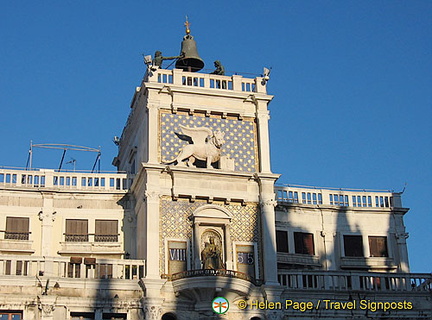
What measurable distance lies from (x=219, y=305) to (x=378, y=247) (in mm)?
10479

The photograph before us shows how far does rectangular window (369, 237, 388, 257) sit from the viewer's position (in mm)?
44650

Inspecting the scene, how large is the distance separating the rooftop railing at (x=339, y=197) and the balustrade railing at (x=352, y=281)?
4707 millimetres

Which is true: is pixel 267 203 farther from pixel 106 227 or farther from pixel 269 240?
pixel 106 227

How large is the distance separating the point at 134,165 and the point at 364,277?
1267 cm

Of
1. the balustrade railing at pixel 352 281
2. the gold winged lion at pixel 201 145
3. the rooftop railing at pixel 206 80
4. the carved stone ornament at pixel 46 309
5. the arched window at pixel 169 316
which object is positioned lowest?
the arched window at pixel 169 316

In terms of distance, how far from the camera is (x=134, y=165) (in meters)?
44.8

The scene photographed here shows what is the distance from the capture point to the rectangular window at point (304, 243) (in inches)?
1721

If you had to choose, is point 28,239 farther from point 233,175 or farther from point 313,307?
point 313,307

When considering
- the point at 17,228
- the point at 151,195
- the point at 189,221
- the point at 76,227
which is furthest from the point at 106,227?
the point at 189,221

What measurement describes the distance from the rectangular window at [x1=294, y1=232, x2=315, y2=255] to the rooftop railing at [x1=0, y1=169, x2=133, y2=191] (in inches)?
341

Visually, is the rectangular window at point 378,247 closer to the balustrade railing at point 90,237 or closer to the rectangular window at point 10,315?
the balustrade railing at point 90,237

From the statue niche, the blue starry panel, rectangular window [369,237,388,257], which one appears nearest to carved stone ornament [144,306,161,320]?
the statue niche

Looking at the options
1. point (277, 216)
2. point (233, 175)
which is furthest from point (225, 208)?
point (277, 216)

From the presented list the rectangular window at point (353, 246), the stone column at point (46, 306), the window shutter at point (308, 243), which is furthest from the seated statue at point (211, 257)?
the rectangular window at point (353, 246)
